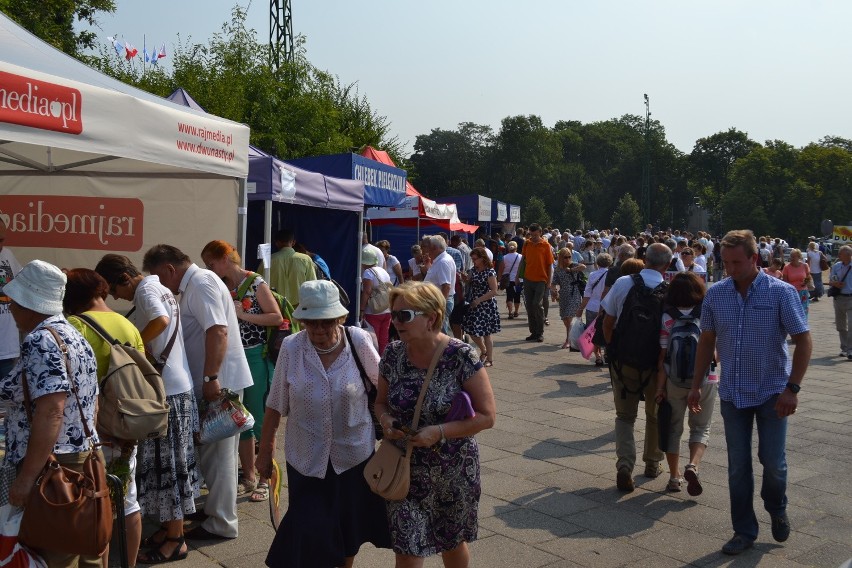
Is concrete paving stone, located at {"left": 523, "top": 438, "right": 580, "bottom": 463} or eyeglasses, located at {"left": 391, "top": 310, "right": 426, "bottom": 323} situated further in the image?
concrete paving stone, located at {"left": 523, "top": 438, "right": 580, "bottom": 463}

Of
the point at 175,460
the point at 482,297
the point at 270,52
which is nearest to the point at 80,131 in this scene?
the point at 175,460

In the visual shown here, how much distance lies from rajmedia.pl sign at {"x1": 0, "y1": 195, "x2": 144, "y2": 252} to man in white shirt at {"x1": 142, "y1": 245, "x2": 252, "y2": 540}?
3.21 meters

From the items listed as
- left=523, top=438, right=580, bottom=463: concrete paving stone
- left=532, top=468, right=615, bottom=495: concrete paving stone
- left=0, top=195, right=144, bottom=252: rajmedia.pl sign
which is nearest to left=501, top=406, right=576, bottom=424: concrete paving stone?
left=523, top=438, right=580, bottom=463: concrete paving stone

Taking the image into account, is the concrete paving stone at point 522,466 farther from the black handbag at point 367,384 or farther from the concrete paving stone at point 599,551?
the black handbag at point 367,384

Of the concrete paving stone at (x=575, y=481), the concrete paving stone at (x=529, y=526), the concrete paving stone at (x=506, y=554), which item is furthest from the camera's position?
the concrete paving stone at (x=575, y=481)

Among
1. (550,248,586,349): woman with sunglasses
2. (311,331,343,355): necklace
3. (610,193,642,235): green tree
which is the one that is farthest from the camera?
(610,193,642,235): green tree

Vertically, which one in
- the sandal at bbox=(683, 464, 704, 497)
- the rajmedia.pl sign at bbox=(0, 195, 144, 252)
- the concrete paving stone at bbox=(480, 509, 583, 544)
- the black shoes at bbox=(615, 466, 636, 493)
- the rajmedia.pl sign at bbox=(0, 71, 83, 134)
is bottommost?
the concrete paving stone at bbox=(480, 509, 583, 544)

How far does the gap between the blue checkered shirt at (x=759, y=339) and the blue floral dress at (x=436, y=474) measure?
204 cm

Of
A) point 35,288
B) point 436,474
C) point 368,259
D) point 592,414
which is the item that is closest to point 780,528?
point 436,474

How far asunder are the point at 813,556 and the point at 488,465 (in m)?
2.56

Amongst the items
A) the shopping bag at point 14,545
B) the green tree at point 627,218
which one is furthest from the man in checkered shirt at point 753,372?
the green tree at point 627,218

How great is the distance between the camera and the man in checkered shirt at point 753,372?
4844mm

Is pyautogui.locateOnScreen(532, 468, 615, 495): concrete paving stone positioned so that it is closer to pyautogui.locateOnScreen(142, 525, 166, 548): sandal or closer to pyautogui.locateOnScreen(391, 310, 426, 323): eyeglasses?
pyautogui.locateOnScreen(142, 525, 166, 548): sandal

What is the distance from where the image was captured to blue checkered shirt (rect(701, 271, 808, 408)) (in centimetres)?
484
